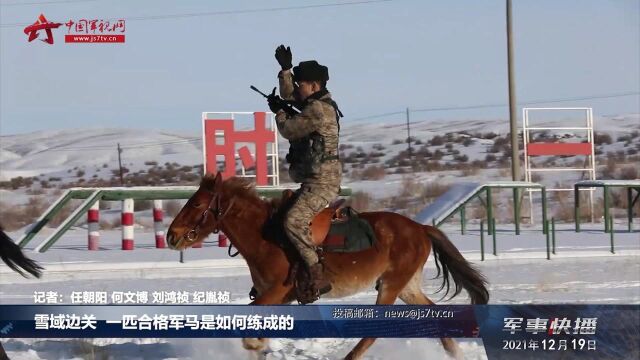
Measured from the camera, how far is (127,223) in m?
16.8

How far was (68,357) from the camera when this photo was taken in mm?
8109

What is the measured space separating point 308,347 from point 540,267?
23.2 feet

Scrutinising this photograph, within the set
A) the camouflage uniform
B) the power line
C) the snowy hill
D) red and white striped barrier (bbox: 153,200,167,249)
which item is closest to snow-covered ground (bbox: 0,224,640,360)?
red and white striped barrier (bbox: 153,200,167,249)

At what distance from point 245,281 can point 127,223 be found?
3.57 metres

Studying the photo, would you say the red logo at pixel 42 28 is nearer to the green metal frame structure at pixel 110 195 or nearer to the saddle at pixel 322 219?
the green metal frame structure at pixel 110 195

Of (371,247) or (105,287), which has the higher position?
(371,247)

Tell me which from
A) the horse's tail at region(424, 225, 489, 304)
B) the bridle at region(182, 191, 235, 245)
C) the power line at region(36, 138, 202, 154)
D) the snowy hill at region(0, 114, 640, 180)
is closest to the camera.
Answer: the bridle at region(182, 191, 235, 245)

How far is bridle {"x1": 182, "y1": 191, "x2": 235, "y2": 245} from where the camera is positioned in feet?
26.3

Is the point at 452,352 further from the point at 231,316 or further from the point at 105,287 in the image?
the point at 105,287

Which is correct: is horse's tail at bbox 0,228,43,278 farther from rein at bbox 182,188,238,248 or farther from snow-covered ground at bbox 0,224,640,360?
rein at bbox 182,188,238,248

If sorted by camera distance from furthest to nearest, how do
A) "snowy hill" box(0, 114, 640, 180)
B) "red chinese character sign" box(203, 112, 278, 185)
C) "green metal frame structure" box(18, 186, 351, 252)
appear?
"snowy hill" box(0, 114, 640, 180) → "red chinese character sign" box(203, 112, 278, 185) → "green metal frame structure" box(18, 186, 351, 252)

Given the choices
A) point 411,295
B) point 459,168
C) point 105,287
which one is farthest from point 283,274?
point 459,168

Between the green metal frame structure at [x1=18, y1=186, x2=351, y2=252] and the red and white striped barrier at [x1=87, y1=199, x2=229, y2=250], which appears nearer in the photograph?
the green metal frame structure at [x1=18, y1=186, x2=351, y2=252]

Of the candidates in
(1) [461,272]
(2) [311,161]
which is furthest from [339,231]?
(1) [461,272]
